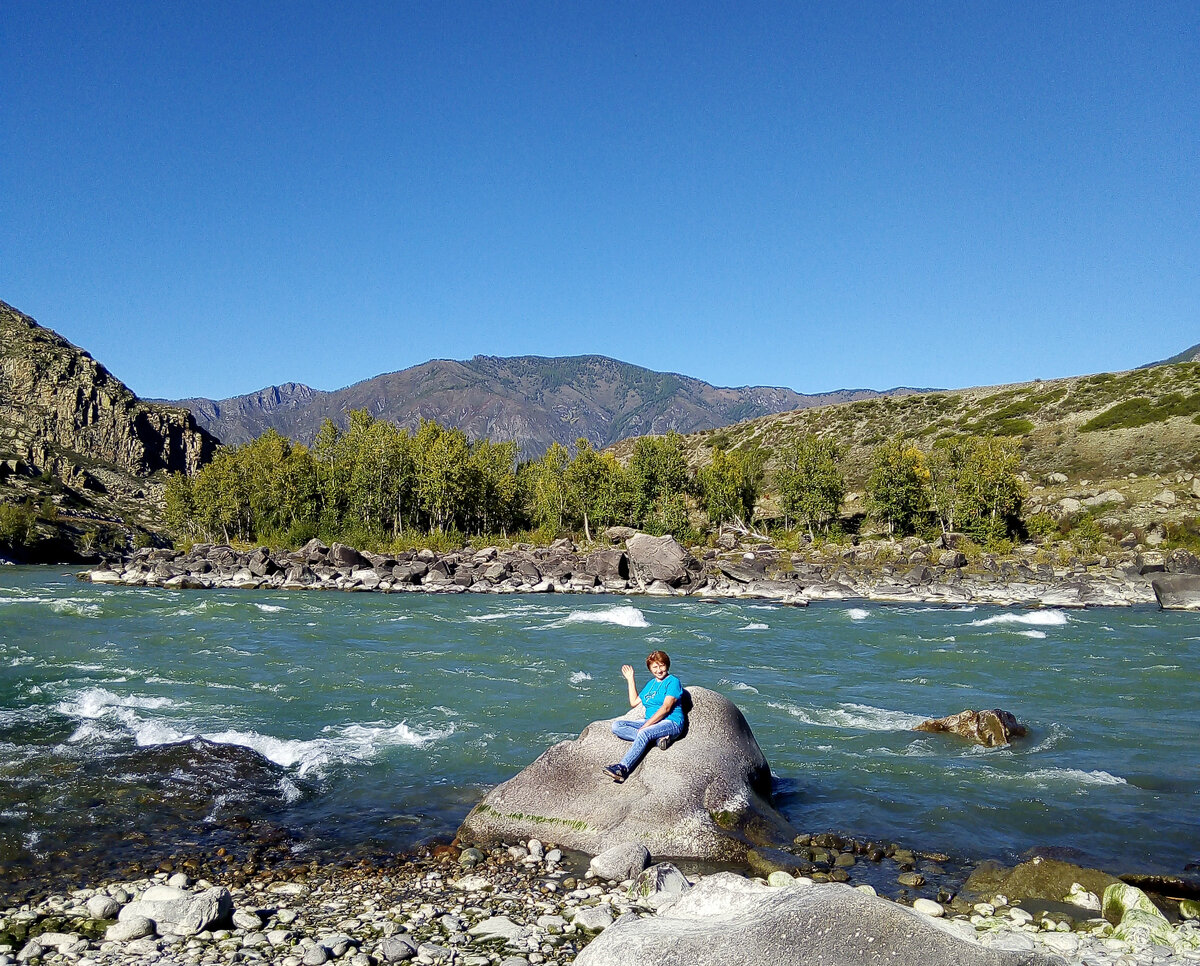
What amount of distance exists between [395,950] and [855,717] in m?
12.2

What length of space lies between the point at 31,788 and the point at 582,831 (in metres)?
8.08

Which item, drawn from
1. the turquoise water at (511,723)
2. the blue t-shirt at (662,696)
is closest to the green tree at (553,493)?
the turquoise water at (511,723)

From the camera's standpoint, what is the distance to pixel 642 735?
426 inches

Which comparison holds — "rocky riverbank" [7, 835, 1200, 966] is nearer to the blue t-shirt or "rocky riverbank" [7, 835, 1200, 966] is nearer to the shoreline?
the blue t-shirt

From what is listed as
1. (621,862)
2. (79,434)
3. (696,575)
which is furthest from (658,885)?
(79,434)

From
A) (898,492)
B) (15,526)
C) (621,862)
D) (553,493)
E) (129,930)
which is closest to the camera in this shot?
(129,930)

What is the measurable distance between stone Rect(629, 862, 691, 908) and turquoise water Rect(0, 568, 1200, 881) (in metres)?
2.91

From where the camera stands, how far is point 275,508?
8350 cm

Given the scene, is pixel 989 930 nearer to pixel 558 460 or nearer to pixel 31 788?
pixel 31 788

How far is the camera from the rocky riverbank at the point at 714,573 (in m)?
45.1

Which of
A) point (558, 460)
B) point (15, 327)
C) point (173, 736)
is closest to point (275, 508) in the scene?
point (558, 460)

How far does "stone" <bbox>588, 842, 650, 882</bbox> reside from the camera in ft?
29.6

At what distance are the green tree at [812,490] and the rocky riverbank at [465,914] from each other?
6634 cm

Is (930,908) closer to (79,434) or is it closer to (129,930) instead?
(129,930)
